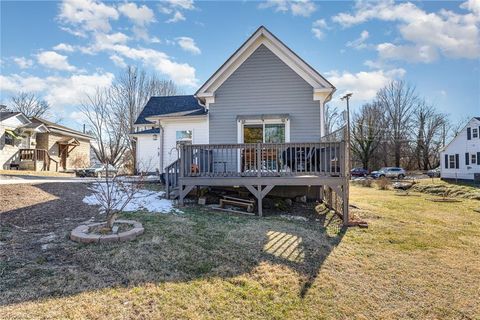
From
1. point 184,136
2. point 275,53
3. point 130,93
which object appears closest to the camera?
point 275,53

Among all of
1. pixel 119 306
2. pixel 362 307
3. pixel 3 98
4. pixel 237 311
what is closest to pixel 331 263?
pixel 362 307

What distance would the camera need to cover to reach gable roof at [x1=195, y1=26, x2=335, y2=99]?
10270 millimetres

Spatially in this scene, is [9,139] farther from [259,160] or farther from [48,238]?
[259,160]

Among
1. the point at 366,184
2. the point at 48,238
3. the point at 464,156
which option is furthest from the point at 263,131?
the point at 464,156

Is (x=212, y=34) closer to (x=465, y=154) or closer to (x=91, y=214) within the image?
(x=91, y=214)

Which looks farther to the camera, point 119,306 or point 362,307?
point 362,307

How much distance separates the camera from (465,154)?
2823 cm

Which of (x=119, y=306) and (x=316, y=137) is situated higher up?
(x=316, y=137)

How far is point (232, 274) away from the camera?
4.20 meters

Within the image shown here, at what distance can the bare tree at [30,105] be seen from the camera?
3906 cm

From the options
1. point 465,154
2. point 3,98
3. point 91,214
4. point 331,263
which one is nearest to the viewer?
point 331,263

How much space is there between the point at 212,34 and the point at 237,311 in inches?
550

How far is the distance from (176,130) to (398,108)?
44.5m

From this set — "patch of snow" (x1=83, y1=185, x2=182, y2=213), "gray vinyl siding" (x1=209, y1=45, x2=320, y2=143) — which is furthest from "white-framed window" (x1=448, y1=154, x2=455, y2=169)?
"patch of snow" (x1=83, y1=185, x2=182, y2=213)
